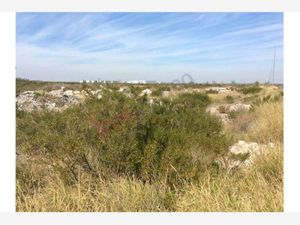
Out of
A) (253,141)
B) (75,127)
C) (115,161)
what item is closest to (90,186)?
(115,161)

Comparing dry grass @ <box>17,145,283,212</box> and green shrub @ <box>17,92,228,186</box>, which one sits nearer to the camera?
dry grass @ <box>17,145,283,212</box>

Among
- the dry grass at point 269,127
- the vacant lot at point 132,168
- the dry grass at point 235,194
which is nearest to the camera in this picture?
the dry grass at point 235,194

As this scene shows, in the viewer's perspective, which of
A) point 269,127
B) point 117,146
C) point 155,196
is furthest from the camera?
point 269,127

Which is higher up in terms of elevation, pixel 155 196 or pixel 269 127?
pixel 269 127

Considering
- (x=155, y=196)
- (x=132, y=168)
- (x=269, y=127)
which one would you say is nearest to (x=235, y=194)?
(x=155, y=196)

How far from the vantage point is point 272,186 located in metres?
5.39

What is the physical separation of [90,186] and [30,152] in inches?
43.8

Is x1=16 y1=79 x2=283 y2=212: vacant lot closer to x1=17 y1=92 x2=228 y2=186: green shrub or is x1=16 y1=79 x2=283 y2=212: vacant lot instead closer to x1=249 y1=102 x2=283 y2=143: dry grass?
x1=17 y1=92 x2=228 y2=186: green shrub

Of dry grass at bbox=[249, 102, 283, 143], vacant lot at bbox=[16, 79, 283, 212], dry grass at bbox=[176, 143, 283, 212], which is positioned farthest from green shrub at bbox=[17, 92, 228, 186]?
dry grass at bbox=[249, 102, 283, 143]

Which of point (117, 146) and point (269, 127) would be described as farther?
point (269, 127)

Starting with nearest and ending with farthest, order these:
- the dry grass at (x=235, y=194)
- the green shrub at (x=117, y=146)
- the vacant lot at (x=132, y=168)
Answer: the dry grass at (x=235, y=194), the vacant lot at (x=132, y=168), the green shrub at (x=117, y=146)

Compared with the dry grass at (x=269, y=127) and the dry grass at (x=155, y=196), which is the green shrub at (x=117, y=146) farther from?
the dry grass at (x=269, y=127)

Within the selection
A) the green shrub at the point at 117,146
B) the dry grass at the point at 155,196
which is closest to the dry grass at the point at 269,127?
the green shrub at the point at 117,146

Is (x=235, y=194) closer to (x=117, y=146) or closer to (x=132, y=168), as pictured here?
(x=132, y=168)
